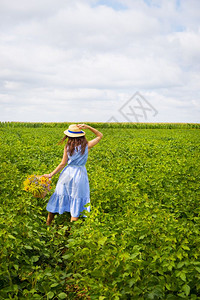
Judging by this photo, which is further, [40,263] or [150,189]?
[150,189]

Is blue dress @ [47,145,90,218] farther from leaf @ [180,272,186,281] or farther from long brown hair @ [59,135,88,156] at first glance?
leaf @ [180,272,186,281]

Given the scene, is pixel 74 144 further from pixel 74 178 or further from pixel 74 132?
pixel 74 178

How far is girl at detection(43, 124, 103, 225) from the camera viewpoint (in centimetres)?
506

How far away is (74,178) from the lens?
202 inches

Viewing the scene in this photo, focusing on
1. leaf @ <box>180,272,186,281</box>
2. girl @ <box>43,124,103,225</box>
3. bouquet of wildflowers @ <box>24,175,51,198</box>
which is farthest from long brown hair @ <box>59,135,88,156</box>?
leaf @ <box>180,272,186,281</box>

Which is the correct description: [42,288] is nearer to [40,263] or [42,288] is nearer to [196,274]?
[40,263]

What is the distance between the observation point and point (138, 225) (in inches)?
141

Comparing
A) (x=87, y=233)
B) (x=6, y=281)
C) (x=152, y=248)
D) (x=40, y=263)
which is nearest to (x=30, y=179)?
(x=40, y=263)

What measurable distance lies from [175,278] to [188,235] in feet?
2.35

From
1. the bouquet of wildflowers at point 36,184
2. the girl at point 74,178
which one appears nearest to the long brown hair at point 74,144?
the girl at point 74,178

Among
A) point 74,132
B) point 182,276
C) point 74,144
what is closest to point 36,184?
point 74,144

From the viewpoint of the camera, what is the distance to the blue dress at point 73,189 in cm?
511

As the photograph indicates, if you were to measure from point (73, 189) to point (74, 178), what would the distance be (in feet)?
0.67

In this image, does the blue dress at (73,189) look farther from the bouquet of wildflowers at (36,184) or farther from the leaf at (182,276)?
the leaf at (182,276)
